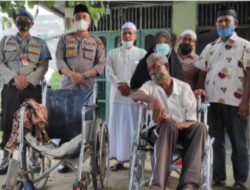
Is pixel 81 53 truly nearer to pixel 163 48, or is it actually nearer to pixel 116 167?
pixel 163 48

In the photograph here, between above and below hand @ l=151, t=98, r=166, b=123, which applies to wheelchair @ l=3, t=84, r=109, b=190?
below

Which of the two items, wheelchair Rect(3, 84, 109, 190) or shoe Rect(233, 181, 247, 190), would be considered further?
shoe Rect(233, 181, 247, 190)

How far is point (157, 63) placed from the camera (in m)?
3.47

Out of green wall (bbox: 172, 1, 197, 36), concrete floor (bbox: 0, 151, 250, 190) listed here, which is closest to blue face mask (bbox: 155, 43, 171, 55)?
concrete floor (bbox: 0, 151, 250, 190)

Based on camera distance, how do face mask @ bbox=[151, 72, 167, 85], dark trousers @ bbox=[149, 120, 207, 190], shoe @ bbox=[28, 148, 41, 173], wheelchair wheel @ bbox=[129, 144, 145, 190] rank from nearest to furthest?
dark trousers @ bbox=[149, 120, 207, 190], wheelchair wheel @ bbox=[129, 144, 145, 190], face mask @ bbox=[151, 72, 167, 85], shoe @ bbox=[28, 148, 41, 173]

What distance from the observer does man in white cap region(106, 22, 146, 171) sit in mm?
4812

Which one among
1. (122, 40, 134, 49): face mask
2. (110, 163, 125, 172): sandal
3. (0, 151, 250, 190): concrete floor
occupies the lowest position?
(0, 151, 250, 190): concrete floor

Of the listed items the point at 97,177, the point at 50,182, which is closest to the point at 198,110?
the point at 97,177

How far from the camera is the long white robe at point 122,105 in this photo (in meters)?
4.82

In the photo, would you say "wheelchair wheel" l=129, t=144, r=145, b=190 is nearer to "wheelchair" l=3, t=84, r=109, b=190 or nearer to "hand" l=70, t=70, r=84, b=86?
"wheelchair" l=3, t=84, r=109, b=190

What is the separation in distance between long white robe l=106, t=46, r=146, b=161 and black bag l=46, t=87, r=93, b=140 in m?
0.73

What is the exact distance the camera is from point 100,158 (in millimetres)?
3756

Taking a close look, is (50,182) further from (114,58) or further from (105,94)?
(105,94)

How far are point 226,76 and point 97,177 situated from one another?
61.1 inches
